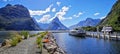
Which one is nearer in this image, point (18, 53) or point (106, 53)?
point (18, 53)

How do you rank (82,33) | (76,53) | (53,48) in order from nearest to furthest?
(53,48), (76,53), (82,33)

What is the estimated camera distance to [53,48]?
2578 cm

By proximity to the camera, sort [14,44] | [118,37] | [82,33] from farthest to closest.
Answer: [82,33], [118,37], [14,44]

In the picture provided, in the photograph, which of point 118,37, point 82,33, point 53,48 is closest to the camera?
point 53,48

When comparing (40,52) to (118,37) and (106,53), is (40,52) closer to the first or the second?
(106,53)

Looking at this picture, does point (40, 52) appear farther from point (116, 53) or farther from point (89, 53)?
point (116, 53)

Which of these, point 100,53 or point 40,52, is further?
point 100,53

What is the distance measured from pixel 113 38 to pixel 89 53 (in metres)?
47.7

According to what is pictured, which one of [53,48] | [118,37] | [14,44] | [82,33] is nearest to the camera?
[53,48]

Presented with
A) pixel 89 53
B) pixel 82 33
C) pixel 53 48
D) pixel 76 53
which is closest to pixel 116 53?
→ pixel 89 53

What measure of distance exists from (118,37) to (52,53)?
64307 millimetres

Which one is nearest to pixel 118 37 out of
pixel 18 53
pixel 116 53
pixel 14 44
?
pixel 116 53

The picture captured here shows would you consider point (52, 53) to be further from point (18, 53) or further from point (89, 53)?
point (89, 53)

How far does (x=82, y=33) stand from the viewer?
13325 cm
